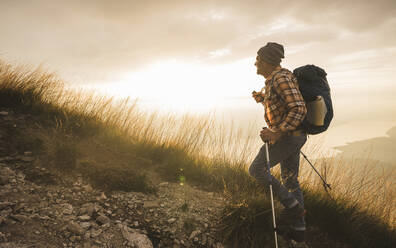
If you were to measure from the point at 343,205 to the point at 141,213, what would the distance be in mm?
3766

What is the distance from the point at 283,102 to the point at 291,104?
164mm

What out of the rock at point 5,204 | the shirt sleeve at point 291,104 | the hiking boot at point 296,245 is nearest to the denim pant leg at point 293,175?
the hiking boot at point 296,245

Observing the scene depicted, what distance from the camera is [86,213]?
2.66 metres

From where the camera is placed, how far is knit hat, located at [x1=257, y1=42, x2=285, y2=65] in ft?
8.18

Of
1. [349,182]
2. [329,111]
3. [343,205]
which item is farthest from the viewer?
[349,182]

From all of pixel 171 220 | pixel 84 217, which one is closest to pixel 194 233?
pixel 171 220

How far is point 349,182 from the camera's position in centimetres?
408

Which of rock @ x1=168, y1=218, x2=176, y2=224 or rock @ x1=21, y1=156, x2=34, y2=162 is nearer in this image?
rock @ x1=168, y1=218, x2=176, y2=224

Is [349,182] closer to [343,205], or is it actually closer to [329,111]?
[343,205]

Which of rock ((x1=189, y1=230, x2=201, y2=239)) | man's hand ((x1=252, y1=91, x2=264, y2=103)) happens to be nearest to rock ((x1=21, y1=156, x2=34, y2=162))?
rock ((x1=189, y1=230, x2=201, y2=239))

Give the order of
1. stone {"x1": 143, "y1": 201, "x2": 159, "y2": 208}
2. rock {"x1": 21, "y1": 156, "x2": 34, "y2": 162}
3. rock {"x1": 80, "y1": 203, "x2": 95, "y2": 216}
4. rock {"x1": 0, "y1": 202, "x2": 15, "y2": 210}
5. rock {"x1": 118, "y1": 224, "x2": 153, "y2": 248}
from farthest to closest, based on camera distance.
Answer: rock {"x1": 21, "y1": 156, "x2": 34, "y2": 162}
stone {"x1": 143, "y1": 201, "x2": 159, "y2": 208}
rock {"x1": 80, "y1": 203, "x2": 95, "y2": 216}
rock {"x1": 118, "y1": 224, "x2": 153, "y2": 248}
rock {"x1": 0, "y1": 202, "x2": 15, "y2": 210}

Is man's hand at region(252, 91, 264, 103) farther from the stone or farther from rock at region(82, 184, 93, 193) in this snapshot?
rock at region(82, 184, 93, 193)

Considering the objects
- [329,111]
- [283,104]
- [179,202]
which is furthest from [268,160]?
[179,202]

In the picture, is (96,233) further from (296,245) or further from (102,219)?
(296,245)
